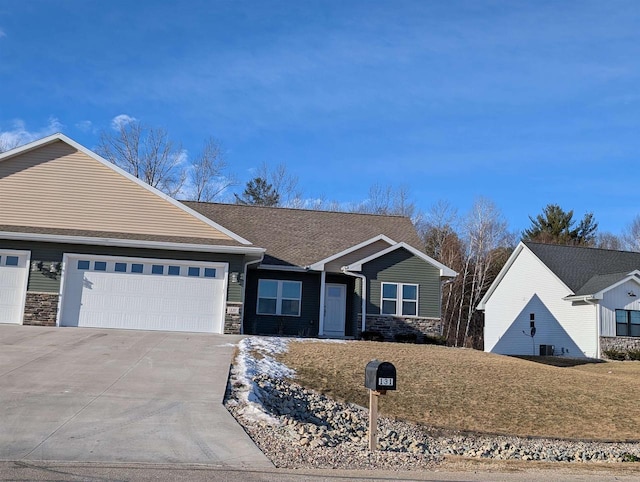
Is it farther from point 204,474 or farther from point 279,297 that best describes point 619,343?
point 204,474

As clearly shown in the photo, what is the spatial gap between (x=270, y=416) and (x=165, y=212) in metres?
12.3

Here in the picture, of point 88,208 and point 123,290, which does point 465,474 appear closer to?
point 123,290

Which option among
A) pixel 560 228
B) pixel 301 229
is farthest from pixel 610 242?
pixel 301 229

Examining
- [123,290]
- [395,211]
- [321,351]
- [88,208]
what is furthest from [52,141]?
[395,211]

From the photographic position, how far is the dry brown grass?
39.5ft

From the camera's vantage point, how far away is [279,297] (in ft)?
75.9

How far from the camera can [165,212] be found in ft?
67.3

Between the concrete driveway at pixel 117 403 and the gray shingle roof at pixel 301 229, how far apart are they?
342 inches

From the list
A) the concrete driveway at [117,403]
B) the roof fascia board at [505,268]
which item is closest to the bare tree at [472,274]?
the roof fascia board at [505,268]

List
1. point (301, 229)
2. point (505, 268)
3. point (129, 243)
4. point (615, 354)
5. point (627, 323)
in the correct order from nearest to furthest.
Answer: point (129, 243) < point (301, 229) < point (615, 354) < point (627, 323) < point (505, 268)

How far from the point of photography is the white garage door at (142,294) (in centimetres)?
1902

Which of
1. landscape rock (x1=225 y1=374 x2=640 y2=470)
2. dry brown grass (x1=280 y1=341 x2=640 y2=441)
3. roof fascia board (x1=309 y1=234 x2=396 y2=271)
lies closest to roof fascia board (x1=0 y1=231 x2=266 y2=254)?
roof fascia board (x1=309 y1=234 x2=396 y2=271)

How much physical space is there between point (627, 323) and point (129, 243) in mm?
22711

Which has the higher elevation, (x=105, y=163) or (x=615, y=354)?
(x=105, y=163)
